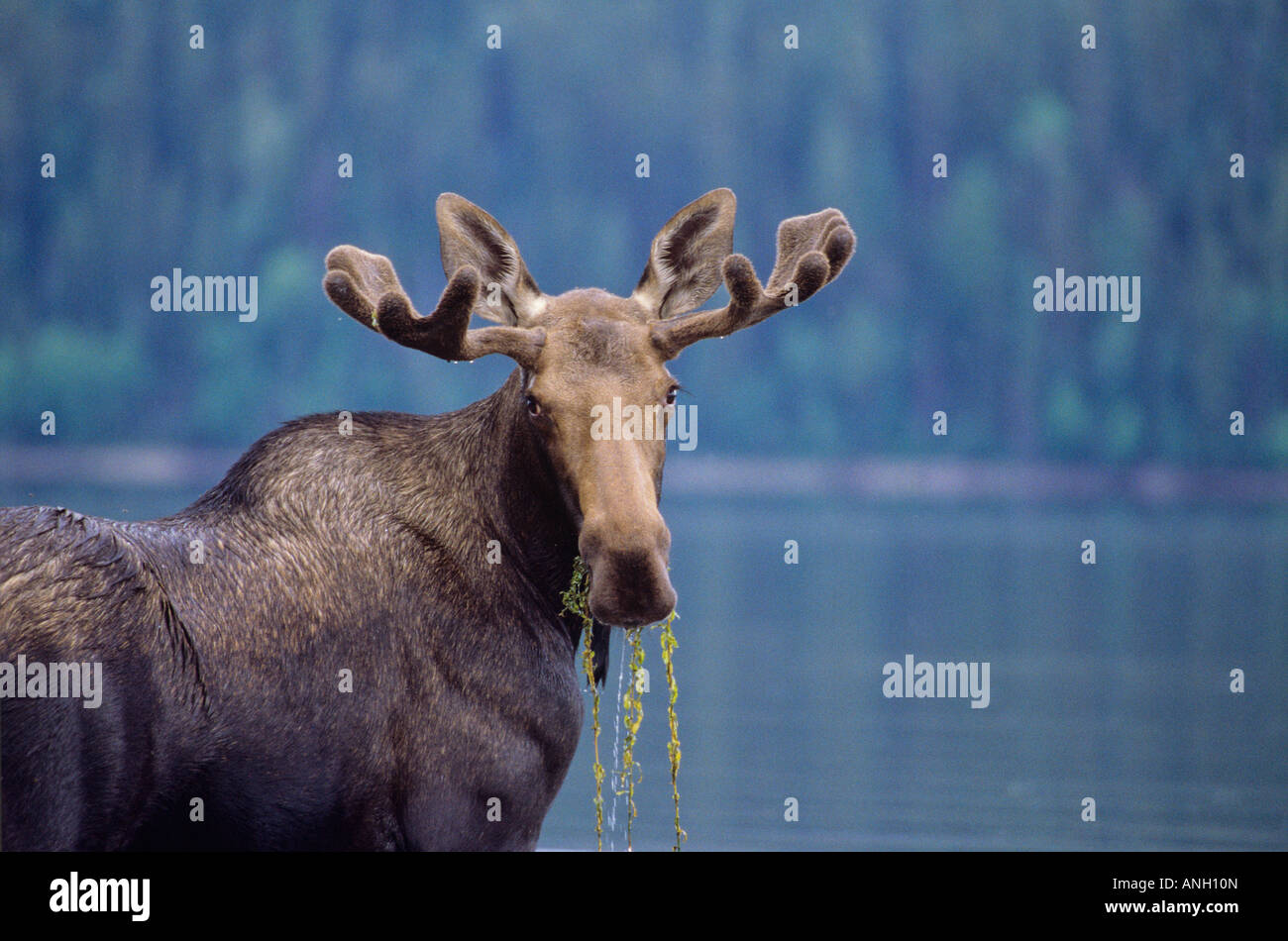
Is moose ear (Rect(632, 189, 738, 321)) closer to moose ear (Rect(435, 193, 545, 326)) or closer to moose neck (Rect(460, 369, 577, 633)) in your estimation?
moose ear (Rect(435, 193, 545, 326))

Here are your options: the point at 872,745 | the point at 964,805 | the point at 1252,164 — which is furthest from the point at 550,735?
the point at 1252,164

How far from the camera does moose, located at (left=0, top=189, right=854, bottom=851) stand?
4762 millimetres

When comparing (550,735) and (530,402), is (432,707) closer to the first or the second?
(550,735)

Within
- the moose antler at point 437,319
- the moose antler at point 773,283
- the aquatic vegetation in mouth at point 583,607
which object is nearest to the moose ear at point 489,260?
→ the moose antler at point 437,319

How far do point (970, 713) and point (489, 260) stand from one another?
13069 millimetres

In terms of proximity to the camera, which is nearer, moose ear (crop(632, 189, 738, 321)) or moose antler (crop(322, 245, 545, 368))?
moose antler (crop(322, 245, 545, 368))

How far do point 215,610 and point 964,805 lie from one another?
9399 millimetres

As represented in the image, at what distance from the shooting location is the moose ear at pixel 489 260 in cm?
621

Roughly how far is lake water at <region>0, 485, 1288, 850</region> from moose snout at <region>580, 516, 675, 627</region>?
181 inches

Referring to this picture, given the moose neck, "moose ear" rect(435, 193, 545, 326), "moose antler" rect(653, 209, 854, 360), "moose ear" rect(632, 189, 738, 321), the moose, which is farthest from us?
"moose ear" rect(632, 189, 738, 321)

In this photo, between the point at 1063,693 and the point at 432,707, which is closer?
the point at 432,707

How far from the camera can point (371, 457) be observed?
241 inches

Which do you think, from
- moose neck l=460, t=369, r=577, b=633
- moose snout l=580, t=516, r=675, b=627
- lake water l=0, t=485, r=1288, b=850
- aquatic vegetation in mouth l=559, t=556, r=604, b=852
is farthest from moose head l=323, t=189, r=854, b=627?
lake water l=0, t=485, r=1288, b=850

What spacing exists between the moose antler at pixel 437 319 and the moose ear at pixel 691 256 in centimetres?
67
